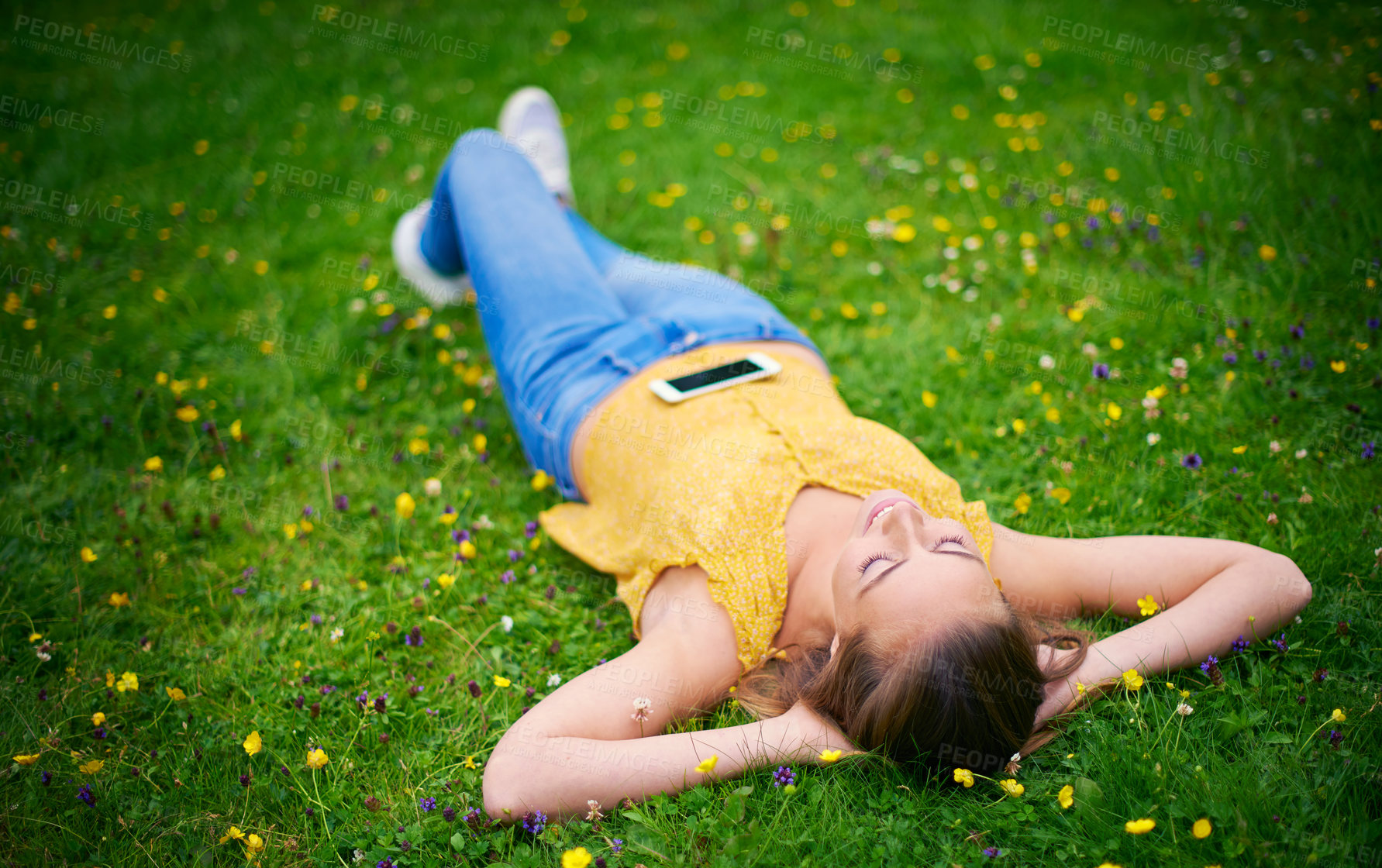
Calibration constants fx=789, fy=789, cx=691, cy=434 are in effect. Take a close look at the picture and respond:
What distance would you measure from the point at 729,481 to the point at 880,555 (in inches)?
23.1

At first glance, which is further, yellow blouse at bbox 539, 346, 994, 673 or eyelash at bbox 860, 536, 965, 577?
yellow blouse at bbox 539, 346, 994, 673

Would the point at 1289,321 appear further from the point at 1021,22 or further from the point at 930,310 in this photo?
the point at 1021,22

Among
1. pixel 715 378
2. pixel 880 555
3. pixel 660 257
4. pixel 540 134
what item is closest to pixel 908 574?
pixel 880 555

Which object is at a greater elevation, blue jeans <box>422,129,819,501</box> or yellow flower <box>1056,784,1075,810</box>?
blue jeans <box>422,129,819,501</box>

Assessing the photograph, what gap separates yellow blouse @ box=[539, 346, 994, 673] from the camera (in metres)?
2.54

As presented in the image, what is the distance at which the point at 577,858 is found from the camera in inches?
77.4

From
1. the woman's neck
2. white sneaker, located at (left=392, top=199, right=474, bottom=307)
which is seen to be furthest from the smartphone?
white sneaker, located at (left=392, top=199, right=474, bottom=307)

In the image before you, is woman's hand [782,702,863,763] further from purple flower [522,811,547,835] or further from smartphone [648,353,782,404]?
smartphone [648,353,782,404]

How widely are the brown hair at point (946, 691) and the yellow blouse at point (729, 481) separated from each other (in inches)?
13.7

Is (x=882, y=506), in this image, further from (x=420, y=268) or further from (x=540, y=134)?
(x=540, y=134)

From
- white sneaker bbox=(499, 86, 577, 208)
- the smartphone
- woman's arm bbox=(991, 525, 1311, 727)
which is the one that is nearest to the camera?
woman's arm bbox=(991, 525, 1311, 727)

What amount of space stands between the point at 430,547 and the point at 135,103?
219 inches

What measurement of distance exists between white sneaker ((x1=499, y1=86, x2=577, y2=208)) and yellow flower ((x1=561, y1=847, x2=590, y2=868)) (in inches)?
140

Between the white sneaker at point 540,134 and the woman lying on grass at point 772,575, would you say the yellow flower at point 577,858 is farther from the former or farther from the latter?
the white sneaker at point 540,134
